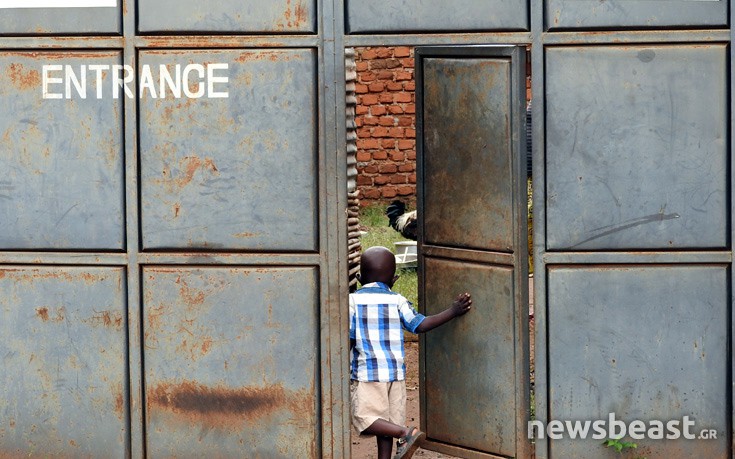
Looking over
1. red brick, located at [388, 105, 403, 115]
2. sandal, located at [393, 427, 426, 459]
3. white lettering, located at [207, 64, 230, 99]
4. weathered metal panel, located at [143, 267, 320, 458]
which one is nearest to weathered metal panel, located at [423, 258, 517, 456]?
sandal, located at [393, 427, 426, 459]

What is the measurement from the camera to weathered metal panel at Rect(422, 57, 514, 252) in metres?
5.30

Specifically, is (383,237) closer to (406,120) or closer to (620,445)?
(406,120)

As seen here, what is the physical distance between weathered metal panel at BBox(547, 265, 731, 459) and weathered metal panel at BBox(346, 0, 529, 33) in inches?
46.7

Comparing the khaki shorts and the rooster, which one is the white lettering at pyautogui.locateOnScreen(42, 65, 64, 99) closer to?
the khaki shorts

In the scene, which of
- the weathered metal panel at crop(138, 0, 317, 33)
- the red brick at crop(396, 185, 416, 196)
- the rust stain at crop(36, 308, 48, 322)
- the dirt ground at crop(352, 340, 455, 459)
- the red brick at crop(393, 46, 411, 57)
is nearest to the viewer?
the weathered metal panel at crop(138, 0, 317, 33)

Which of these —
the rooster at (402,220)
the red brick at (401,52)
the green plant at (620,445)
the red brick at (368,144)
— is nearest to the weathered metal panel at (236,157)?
the green plant at (620,445)

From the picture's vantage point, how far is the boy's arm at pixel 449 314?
213 inches

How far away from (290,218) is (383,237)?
20.5 ft

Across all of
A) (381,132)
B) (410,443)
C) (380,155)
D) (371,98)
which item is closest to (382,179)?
(380,155)

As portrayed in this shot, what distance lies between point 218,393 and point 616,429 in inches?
75.5

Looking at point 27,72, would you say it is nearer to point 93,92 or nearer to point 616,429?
point 93,92

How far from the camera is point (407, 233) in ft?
35.5

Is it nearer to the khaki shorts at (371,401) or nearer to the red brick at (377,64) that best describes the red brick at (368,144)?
the red brick at (377,64)

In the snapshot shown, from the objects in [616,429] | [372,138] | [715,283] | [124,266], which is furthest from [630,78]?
[372,138]
